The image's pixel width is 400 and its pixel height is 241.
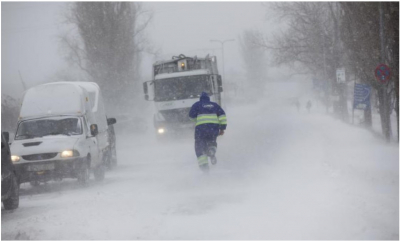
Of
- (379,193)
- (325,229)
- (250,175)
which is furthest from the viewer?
(250,175)

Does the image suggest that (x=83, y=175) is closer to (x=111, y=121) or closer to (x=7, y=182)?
(x=7, y=182)

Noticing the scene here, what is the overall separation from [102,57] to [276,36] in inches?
499

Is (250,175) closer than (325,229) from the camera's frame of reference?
No

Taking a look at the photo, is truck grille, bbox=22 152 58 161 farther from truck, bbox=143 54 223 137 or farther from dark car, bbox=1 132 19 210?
truck, bbox=143 54 223 137

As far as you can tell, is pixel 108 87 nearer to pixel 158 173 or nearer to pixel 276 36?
pixel 276 36

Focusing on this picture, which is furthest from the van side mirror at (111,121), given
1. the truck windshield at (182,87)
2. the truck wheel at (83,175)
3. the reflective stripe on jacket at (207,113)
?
the truck windshield at (182,87)

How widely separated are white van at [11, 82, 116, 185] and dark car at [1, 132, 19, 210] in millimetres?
2376

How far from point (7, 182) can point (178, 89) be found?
15.1 meters

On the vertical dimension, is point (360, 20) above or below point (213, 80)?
above

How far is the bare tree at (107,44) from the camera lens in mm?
44250

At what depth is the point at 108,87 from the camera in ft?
152

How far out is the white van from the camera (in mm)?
12891

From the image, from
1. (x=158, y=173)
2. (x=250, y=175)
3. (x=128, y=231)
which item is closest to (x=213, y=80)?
(x=158, y=173)

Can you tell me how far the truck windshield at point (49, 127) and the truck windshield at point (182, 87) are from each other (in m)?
10.4
